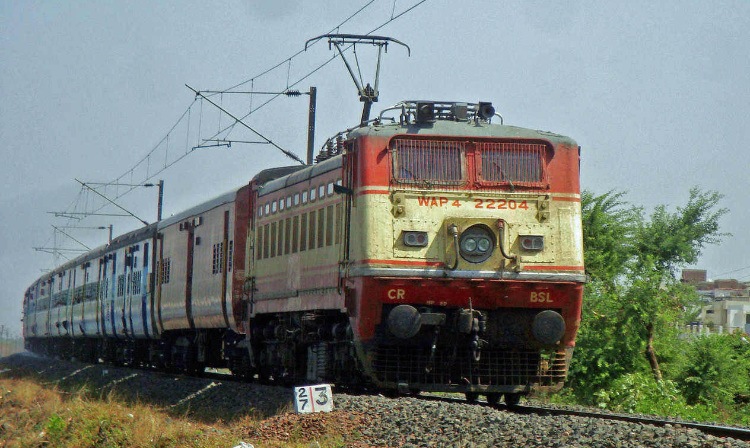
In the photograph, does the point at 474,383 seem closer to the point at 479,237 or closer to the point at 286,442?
the point at 479,237

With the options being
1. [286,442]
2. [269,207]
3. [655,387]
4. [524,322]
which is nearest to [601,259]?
[655,387]

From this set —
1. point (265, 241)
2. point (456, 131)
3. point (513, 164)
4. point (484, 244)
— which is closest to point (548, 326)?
point (484, 244)

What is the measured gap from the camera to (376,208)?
41.8 feet

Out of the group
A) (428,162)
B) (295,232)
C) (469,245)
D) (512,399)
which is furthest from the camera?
(295,232)

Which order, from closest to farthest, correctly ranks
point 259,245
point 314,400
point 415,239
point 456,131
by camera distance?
point 314,400
point 415,239
point 456,131
point 259,245

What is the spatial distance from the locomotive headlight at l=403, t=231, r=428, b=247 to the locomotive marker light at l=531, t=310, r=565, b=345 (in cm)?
171

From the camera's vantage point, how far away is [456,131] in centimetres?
1338

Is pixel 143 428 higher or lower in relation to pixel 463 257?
lower

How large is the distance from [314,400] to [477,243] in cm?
279

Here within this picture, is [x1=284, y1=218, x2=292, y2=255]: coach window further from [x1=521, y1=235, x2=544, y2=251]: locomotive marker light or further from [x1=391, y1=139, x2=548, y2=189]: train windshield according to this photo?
[x1=521, y1=235, x2=544, y2=251]: locomotive marker light

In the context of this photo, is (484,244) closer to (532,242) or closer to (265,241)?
(532,242)

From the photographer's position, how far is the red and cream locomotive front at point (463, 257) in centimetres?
1271

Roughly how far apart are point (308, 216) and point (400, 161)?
9.33 ft

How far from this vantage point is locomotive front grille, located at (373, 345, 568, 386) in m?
13.1
